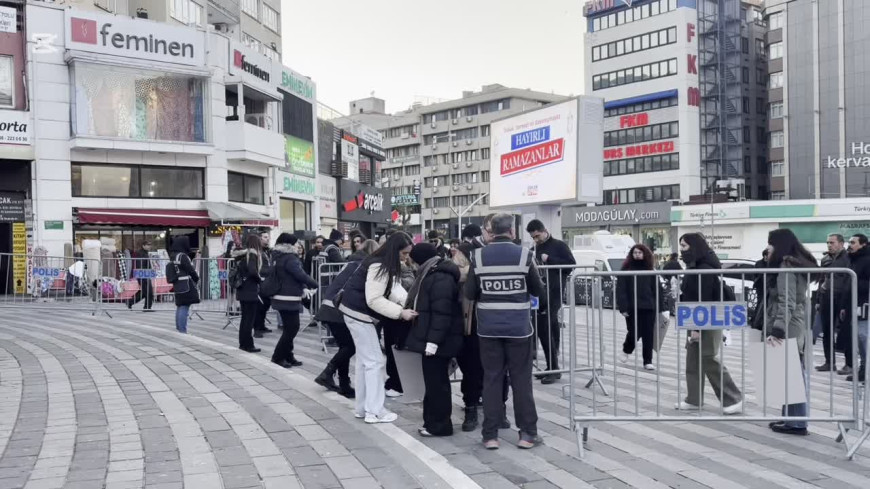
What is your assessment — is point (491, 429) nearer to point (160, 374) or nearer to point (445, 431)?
point (445, 431)

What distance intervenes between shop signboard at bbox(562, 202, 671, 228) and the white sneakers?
60580 mm

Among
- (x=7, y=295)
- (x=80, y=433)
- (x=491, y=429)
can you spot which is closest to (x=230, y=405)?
(x=80, y=433)

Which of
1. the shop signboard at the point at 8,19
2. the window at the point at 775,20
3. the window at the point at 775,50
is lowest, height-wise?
the shop signboard at the point at 8,19

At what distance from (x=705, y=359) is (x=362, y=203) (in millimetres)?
37665

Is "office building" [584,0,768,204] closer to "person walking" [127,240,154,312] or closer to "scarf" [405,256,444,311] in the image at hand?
"person walking" [127,240,154,312]

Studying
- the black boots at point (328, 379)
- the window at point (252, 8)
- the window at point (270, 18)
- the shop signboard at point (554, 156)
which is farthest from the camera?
the window at point (270, 18)

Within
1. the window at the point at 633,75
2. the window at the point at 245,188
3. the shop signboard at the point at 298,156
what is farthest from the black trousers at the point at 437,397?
the window at the point at 633,75

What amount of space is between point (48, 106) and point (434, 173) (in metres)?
77.7

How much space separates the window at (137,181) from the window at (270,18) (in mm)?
23334

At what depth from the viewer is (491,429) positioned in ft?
19.6

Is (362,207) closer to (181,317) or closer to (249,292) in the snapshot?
(181,317)

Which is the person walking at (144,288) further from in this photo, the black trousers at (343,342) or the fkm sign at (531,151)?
the black trousers at (343,342)

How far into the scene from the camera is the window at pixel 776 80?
6800 centimetres

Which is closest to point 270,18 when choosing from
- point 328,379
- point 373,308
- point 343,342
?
point 328,379
